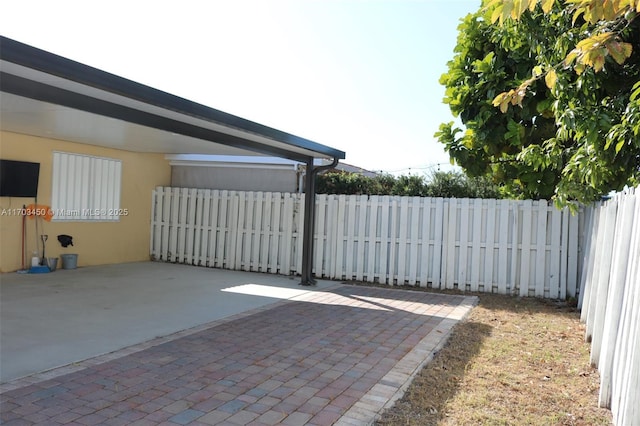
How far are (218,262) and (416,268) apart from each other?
4881 millimetres

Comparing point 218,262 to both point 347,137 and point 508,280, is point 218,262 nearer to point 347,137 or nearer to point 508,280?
point 508,280

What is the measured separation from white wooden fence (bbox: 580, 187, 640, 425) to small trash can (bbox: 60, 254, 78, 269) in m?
10.1

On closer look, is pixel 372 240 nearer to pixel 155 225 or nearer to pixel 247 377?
pixel 155 225

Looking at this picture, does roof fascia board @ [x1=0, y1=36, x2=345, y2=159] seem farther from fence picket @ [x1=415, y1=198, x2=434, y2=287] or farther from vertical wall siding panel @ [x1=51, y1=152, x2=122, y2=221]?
vertical wall siding panel @ [x1=51, y1=152, x2=122, y2=221]

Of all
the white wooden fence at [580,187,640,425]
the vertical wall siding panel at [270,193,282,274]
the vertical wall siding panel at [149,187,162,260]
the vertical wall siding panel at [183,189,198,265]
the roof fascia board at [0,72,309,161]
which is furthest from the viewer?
the vertical wall siding panel at [149,187,162,260]

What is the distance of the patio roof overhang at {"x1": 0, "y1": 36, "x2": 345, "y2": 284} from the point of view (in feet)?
14.8

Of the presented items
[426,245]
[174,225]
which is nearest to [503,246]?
[426,245]

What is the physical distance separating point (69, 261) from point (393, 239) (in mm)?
7078

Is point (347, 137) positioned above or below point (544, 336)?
above

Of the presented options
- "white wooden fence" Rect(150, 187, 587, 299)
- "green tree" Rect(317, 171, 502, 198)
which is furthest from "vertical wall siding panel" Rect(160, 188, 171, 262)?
"green tree" Rect(317, 171, 502, 198)

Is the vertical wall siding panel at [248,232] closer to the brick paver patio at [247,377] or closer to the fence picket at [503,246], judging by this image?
the brick paver patio at [247,377]

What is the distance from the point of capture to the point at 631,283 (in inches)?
145

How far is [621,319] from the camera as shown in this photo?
13.0 ft

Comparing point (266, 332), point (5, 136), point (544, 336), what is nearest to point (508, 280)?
point (544, 336)
